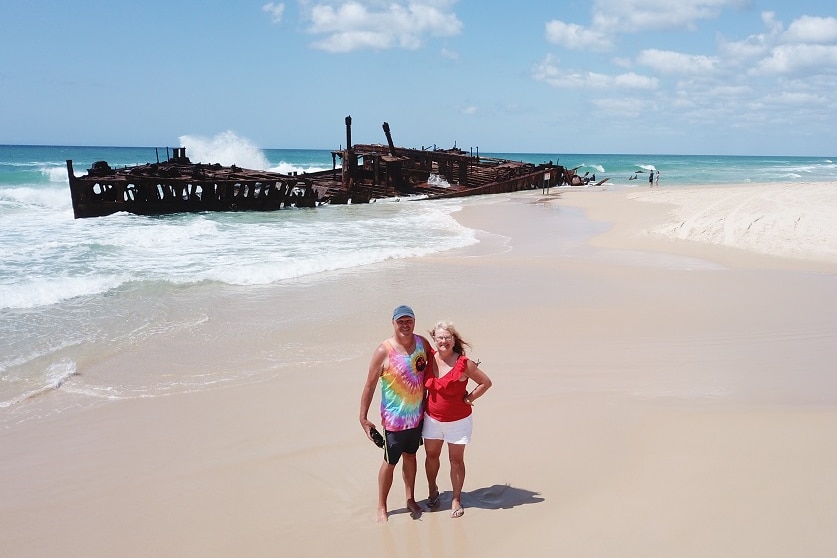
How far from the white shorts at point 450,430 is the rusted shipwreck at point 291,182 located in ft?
74.1

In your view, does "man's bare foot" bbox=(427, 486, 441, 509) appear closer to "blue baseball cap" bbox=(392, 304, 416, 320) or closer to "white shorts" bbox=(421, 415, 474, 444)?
"white shorts" bbox=(421, 415, 474, 444)

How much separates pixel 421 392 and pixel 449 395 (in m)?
0.18

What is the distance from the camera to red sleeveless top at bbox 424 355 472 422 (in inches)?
145

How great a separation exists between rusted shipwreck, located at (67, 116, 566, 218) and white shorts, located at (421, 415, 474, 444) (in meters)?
22.6

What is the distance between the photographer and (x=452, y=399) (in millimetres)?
3732

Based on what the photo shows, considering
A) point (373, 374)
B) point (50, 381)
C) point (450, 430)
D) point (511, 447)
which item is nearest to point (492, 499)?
point (450, 430)

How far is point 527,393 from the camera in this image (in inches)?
229

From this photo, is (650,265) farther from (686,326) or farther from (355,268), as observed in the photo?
(355,268)

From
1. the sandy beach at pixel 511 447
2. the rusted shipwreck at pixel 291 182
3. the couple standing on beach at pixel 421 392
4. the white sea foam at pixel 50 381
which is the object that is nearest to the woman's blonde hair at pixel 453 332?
the couple standing on beach at pixel 421 392

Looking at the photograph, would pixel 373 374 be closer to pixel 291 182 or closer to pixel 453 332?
pixel 453 332

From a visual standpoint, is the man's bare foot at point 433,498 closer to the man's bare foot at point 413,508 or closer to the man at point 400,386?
the man's bare foot at point 413,508

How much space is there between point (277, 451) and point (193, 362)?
8.62 feet

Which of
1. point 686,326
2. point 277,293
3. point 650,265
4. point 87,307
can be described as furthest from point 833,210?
point 87,307

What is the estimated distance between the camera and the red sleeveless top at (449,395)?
367 cm
